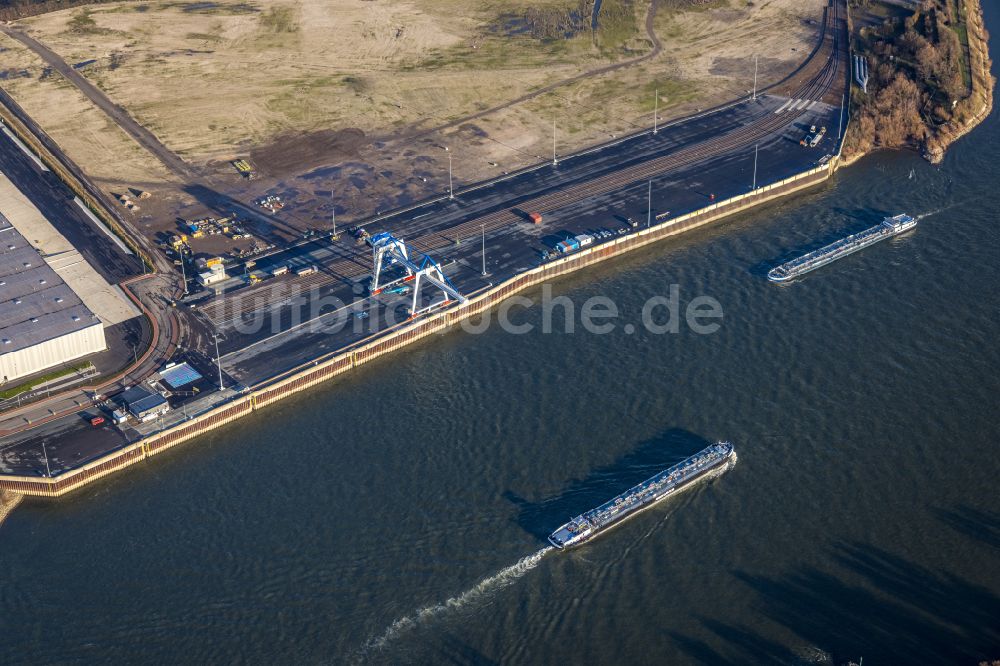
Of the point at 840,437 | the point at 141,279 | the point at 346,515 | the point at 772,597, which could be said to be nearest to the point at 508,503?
the point at 346,515

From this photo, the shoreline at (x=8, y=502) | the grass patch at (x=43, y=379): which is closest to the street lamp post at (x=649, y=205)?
the grass patch at (x=43, y=379)

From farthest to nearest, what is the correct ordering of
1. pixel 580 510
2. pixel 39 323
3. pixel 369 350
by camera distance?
pixel 369 350, pixel 39 323, pixel 580 510

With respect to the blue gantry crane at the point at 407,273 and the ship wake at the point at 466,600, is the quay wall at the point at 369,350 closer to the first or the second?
the blue gantry crane at the point at 407,273

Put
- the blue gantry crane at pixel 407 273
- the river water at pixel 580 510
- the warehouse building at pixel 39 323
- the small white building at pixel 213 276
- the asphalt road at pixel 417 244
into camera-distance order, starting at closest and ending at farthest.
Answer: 1. the river water at pixel 580 510
2. the warehouse building at pixel 39 323
3. the asphalt road at pixel 417 244
4. the blue gantry crane at pixel 407 273
5. the small white building at pixel 213 276

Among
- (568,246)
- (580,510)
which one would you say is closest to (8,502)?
(580,510)

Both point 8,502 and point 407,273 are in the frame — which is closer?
point 8,502

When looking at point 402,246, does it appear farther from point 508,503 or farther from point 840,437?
point 840,437

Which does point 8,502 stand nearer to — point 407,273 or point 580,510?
point 580,510

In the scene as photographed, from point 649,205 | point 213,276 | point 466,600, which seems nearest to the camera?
point 466,600

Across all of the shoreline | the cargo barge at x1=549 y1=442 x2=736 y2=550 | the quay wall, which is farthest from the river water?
the shoreline
